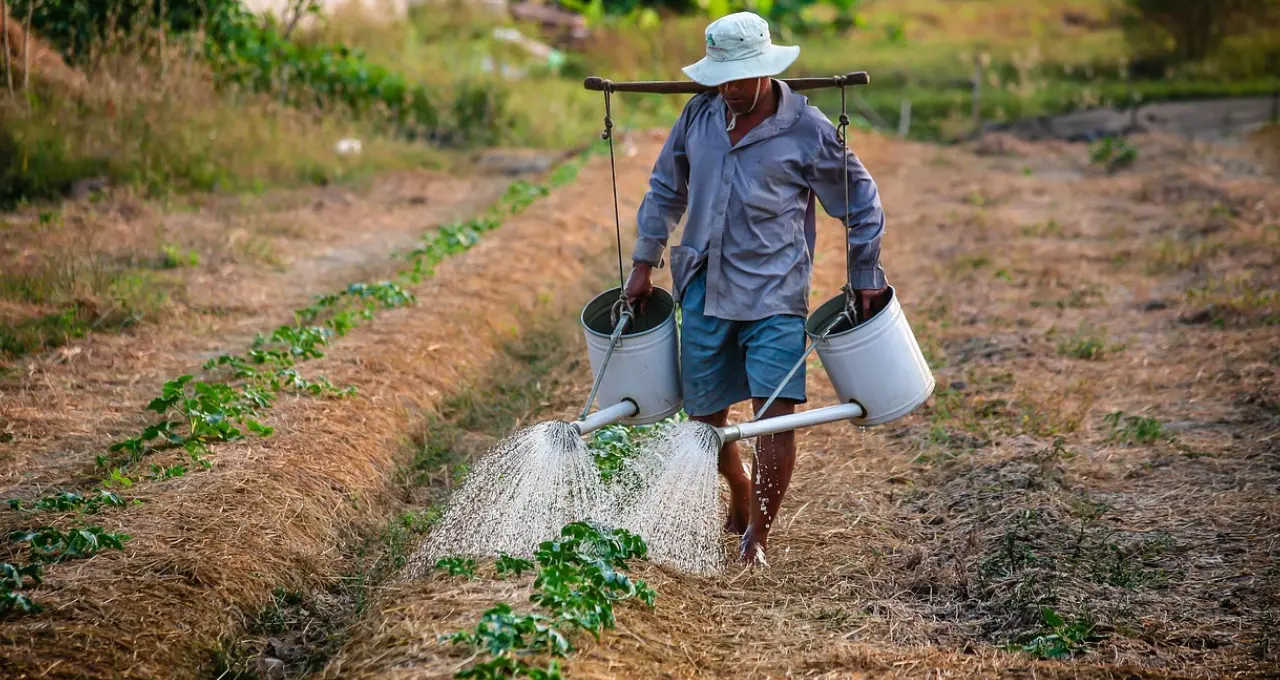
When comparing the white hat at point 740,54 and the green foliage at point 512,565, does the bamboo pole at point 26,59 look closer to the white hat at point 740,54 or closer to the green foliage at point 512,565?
the white hat at point 740,54

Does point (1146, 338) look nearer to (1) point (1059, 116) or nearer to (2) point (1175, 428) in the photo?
(2) point (1175, 428)

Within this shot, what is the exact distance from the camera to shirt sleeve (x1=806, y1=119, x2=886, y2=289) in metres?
4.00

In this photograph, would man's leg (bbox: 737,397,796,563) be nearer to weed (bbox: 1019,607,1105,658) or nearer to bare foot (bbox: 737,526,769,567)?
bare foot (bbox: 737,526,769,567)

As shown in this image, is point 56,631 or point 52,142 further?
point 52,142

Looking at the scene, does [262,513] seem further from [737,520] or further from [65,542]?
[737,520]

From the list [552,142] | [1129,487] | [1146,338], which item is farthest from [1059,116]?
[1129,487]

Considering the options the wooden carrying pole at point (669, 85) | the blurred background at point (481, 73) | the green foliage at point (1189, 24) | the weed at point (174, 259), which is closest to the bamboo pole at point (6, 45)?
the blurred background at point (481, 73)

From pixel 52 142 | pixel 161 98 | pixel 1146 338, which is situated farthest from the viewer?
pixel 161 98

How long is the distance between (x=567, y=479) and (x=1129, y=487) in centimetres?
222

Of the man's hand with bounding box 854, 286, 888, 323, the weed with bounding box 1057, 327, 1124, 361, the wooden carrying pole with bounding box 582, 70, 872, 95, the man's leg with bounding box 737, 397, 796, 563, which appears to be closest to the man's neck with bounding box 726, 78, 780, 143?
the wooden carrying pole with bounding box 582, 70, 872, 95

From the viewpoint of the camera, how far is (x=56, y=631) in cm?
343

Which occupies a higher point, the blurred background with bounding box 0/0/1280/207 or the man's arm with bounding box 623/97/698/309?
the man's arm with bounding box 623/97/698/309

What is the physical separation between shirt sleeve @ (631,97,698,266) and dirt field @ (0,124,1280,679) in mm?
1016

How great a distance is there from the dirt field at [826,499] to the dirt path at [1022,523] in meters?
0.01
